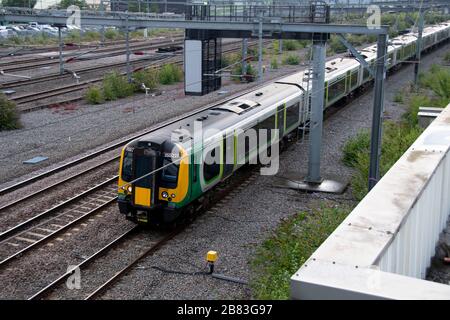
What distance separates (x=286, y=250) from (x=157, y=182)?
3398 millimetres

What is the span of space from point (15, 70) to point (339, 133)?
2268 cm

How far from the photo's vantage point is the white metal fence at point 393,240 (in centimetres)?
445

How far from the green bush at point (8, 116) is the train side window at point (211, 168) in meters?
11.5

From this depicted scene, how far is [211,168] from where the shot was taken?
1310 cm

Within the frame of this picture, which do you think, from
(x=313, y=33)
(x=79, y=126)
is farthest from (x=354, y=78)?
(x=79, y=126)

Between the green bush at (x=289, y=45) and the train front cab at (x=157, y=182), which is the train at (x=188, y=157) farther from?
the green bush at (x=289, y=45)

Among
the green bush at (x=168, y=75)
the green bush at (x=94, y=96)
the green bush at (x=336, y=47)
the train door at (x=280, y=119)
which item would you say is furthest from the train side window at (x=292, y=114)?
the green bush at (x=336, y=47)

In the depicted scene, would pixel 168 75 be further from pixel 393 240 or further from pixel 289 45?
pixel 393 240

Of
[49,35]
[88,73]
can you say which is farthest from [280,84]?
[49,35]

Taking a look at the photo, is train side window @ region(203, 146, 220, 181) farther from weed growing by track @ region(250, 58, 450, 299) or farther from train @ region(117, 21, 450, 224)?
weed growing by track @ region(250, 58, 450, 299)

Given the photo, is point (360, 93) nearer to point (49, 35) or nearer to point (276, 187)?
point (276, 187)

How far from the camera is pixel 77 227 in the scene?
40.8 ft

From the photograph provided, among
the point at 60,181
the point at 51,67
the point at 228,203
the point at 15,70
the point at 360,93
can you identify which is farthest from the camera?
the point at 51,67
